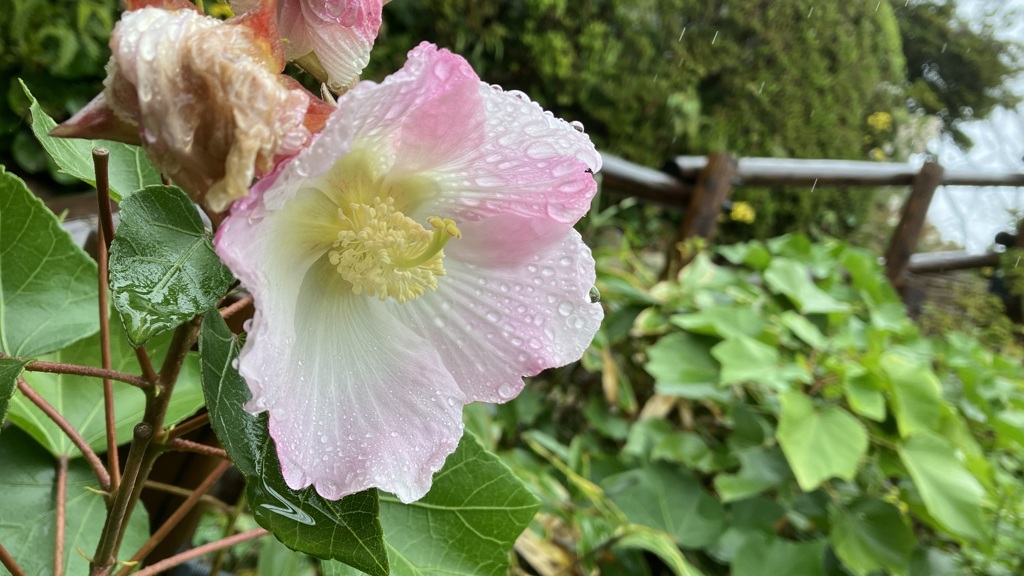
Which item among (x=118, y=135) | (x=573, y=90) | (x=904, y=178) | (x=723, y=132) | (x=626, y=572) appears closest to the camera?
(x=118, y=135)

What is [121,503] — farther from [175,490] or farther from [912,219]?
[912,219]

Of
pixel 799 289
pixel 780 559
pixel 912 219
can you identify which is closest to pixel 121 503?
pixel 780 559

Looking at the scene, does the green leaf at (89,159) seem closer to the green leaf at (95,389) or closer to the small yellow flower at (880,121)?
the green leaf at (95,389)

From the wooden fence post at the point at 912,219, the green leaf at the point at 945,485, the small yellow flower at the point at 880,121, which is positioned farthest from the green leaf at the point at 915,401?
the small yellow flower at the point at 880,121

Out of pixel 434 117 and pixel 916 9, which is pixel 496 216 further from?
pixel 916 9

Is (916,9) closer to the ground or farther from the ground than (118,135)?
closer to the ground

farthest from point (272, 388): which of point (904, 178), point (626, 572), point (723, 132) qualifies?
point (723, 132)

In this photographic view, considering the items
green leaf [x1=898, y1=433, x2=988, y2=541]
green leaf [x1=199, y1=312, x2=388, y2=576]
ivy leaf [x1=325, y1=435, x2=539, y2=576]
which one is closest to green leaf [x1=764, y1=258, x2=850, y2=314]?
green leaf [x1=898, y1=433, x2=988, y2=541]
